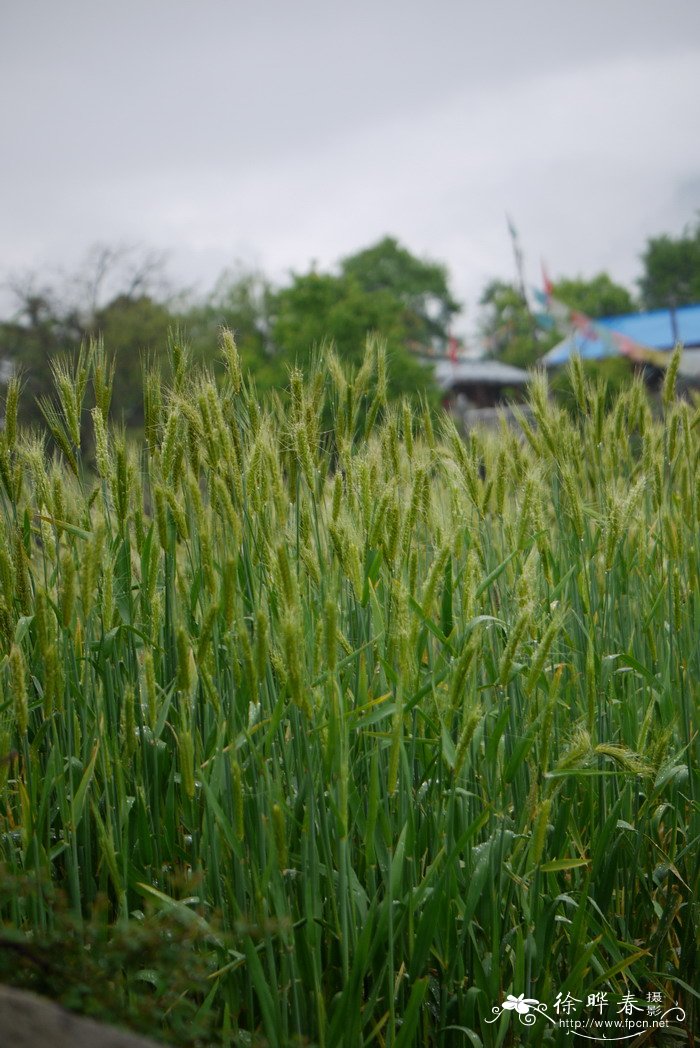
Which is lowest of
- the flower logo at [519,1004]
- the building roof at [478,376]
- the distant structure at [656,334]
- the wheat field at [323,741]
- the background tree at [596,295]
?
the flower logo at [519,1004]

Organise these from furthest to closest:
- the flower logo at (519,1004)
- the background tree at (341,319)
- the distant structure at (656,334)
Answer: the distant structure at (656,334), the background tree at (341,319), the flower logo at (519,1004)

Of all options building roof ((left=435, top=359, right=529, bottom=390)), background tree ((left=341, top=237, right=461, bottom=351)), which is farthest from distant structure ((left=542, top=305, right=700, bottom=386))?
background tree ((left=341, top=237, right=461, bottom=351))

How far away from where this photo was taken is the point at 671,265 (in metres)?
53.9

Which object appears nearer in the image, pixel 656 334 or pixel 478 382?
pixel 656 334

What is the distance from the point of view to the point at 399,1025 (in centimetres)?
172

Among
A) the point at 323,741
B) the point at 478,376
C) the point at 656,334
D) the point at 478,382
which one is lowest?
the point at 323,741

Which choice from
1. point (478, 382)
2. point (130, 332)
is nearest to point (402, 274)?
point (478, 382)

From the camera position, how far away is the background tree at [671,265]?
53312 mm

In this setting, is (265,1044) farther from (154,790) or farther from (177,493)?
(177,493)

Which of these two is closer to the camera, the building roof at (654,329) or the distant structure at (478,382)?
the building roof at (654,329)

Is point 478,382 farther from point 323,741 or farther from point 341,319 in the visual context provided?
point 323,741

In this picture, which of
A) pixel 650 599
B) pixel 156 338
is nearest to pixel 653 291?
pixel 156 338

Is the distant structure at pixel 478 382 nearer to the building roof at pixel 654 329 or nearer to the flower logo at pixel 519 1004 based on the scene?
the building roof at pixel 654 329

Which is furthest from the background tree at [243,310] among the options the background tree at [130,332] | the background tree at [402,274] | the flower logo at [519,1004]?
the flower logo at [519,1004]
